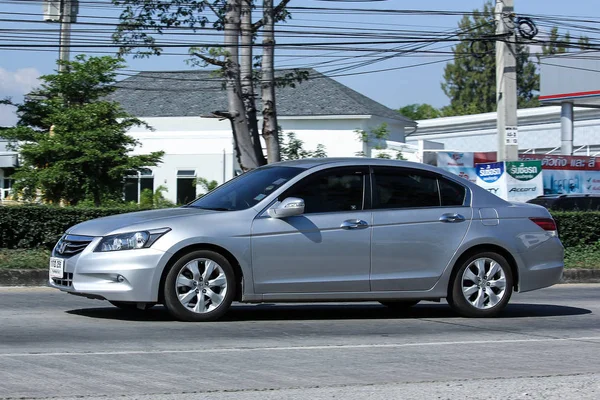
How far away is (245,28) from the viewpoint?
21.9 metres

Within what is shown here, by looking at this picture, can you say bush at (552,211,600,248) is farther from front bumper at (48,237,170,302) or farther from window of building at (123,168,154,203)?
window of building at (123,168,154,203)

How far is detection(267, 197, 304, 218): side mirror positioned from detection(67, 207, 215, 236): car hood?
61 centimetres

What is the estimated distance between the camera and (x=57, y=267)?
927cm

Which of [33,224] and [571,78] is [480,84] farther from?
[33,224]

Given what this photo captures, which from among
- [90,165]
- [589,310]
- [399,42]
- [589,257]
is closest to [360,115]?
[399,42]

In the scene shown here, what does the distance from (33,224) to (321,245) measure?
25.5ft

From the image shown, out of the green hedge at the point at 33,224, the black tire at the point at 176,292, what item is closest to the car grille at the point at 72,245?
the black tire at the point at 176,292

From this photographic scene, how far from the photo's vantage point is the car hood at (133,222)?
29.4 feet

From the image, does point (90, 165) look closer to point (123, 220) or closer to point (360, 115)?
point (123, 220)

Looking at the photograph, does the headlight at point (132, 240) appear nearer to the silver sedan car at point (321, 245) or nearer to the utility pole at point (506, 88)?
the silver sedan car at point (321, 245)

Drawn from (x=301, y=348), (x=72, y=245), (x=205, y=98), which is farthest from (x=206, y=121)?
(x=301, y=348)

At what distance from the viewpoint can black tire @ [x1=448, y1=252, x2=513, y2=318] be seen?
1000cm

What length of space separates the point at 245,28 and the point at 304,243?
43.7ft

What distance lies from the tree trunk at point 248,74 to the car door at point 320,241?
12.2 metres
